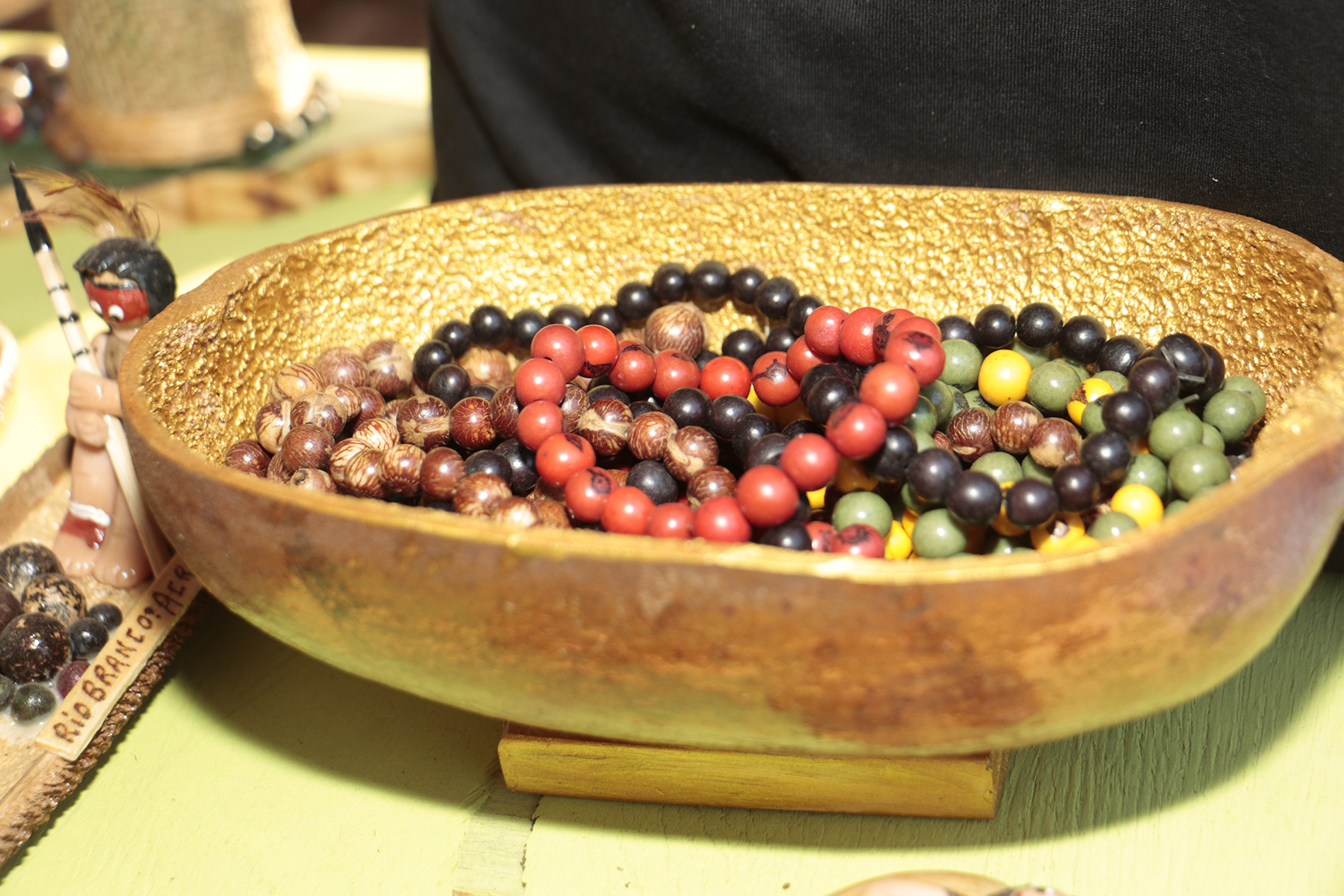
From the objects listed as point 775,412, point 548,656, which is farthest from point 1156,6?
point 548,656

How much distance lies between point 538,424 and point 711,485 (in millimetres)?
147

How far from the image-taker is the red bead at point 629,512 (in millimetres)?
712

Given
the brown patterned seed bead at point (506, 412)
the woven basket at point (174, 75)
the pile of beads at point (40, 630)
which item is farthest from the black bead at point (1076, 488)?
the woven basket at point (174, 75)

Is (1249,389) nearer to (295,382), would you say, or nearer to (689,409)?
(689,409)

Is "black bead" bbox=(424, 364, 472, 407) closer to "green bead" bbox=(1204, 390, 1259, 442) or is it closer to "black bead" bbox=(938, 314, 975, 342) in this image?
"black bead" bbox=(938, 314, 975, 342)

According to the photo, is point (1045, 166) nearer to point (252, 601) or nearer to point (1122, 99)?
point (1122, 99)

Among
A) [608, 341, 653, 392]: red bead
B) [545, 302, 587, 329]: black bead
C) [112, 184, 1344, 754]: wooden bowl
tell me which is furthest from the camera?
[545, 302, 587, 329]: black bead

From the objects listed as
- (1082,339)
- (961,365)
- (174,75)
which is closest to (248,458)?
(961,365)

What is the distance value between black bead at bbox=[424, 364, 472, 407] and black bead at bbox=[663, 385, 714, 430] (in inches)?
7.9

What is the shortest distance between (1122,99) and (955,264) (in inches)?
8.3

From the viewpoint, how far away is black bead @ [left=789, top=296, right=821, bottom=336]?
0.94m

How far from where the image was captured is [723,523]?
674 millimetres

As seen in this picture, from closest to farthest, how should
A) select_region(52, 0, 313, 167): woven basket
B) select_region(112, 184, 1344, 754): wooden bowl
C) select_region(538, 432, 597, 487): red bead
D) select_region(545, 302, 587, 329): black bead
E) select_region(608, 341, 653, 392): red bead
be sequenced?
select_region(112, 184, 1344, 754): wooden bowl, select_region(538, 432, 597, 487): red bead, select_region(608, 341, 653, 392): red bead, select_region(545, 302, 587, 329): black bead, select_region(52, 0, 313, 167): woven basket

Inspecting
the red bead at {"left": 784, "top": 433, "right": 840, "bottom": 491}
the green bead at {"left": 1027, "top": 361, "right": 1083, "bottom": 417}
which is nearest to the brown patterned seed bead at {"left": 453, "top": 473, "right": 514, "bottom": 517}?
the red bead at {"left": 784, "top": 433, "right": 840, "bottom": 491}
